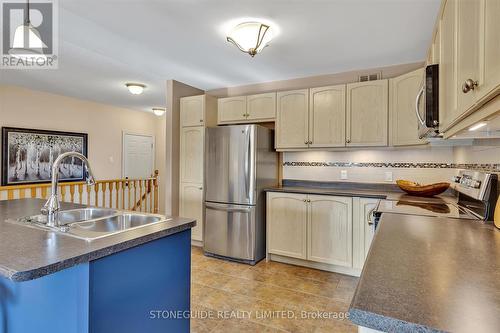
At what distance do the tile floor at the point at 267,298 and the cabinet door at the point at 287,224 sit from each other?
20 cm

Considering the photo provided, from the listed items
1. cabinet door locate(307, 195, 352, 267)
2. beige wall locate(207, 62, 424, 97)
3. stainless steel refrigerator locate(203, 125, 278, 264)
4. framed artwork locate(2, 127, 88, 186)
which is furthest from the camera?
framed artwork locate(2, 127, 88, 186)

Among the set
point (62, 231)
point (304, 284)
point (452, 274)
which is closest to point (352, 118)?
point (304, 284)

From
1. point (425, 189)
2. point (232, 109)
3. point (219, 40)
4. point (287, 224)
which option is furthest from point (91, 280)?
point (232, 109)

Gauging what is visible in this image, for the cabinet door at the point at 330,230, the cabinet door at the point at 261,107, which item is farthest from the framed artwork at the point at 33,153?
the cabinet door at the point at 330,230

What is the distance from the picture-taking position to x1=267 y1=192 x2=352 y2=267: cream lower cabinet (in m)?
2.94

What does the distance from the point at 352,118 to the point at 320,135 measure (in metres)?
0.40

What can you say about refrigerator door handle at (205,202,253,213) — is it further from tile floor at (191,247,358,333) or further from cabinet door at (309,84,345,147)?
cabinet door at (309,84,345,147)

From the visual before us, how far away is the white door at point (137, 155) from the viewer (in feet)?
20.2

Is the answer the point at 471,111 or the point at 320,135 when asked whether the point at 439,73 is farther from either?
the point at 320,135

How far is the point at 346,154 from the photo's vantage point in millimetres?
3410

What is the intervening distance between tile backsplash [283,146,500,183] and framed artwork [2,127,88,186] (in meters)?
4.10

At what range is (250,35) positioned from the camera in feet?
7.63

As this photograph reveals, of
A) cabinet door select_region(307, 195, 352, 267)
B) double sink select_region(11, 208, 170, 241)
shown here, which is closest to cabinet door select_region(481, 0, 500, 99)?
double sink select_region(11, 208, 170, 241)

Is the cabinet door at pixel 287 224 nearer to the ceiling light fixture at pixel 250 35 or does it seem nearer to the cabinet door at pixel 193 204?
the cabinet door at pixel 193 204
